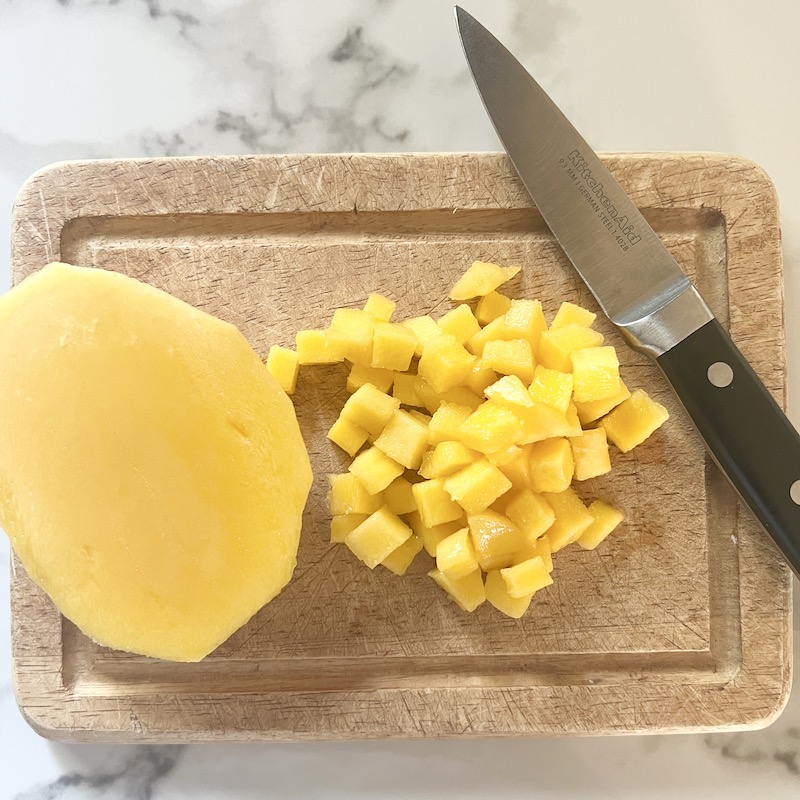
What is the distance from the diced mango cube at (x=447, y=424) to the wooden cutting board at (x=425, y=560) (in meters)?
0.25

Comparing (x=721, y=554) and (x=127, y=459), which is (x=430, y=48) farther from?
(x=721, y=554)

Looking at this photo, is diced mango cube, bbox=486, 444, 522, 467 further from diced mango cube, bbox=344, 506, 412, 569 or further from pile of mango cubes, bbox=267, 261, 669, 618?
diced mango cube, bbox=344, 506, 412, 569

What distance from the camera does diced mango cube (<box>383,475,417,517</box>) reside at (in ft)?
5.35

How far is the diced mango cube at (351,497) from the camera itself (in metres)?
1.61

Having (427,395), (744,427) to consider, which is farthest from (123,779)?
(744,427)

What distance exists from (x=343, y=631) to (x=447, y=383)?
611 mm

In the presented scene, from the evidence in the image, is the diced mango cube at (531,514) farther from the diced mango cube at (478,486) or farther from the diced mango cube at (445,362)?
the diced mango cube at (445,362)

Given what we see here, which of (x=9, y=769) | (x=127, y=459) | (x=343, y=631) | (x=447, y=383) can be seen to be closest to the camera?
(x=127, y=459)

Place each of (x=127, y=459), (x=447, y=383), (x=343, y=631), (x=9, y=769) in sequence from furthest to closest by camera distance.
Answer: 1. (x=9, y=769)
2. (x=343, y=631)
3. (x=447, y=383)
4. (x=127, y=459)

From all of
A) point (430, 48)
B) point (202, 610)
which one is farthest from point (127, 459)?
point (430, 48)

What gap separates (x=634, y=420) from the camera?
1604mm

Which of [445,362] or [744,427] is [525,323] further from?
[744,427]

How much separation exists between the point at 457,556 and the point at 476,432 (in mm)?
261

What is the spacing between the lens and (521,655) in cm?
169
